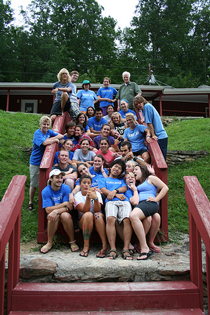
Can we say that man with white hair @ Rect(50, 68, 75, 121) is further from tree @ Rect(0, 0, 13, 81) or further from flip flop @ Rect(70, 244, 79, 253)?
tree @ Rect(0, 0, 13, 81)

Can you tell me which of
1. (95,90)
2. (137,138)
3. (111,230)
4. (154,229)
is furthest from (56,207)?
(95,90)

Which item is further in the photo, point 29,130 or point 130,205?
point 29,130

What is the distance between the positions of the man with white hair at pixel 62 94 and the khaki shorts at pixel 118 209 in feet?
10.2

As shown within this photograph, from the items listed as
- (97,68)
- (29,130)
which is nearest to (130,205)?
(29,130)

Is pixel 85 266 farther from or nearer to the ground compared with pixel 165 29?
nearer to the ground

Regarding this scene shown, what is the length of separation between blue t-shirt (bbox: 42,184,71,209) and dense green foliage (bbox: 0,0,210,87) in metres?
28.7

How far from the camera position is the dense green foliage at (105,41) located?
3256cm

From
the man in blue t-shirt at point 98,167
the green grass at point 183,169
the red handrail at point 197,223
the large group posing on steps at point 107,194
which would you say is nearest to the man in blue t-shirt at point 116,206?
the large group posing on steps at point 107,194

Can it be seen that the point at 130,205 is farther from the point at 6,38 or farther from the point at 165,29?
the point at 165,29

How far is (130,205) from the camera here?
12.4ft

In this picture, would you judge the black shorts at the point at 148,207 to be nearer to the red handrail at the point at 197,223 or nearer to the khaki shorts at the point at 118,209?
the khaki shorts at the point at 118,209

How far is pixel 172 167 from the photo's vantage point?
823 cm

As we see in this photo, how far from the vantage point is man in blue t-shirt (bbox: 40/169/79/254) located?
360 centimetres

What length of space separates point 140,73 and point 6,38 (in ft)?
51.6
